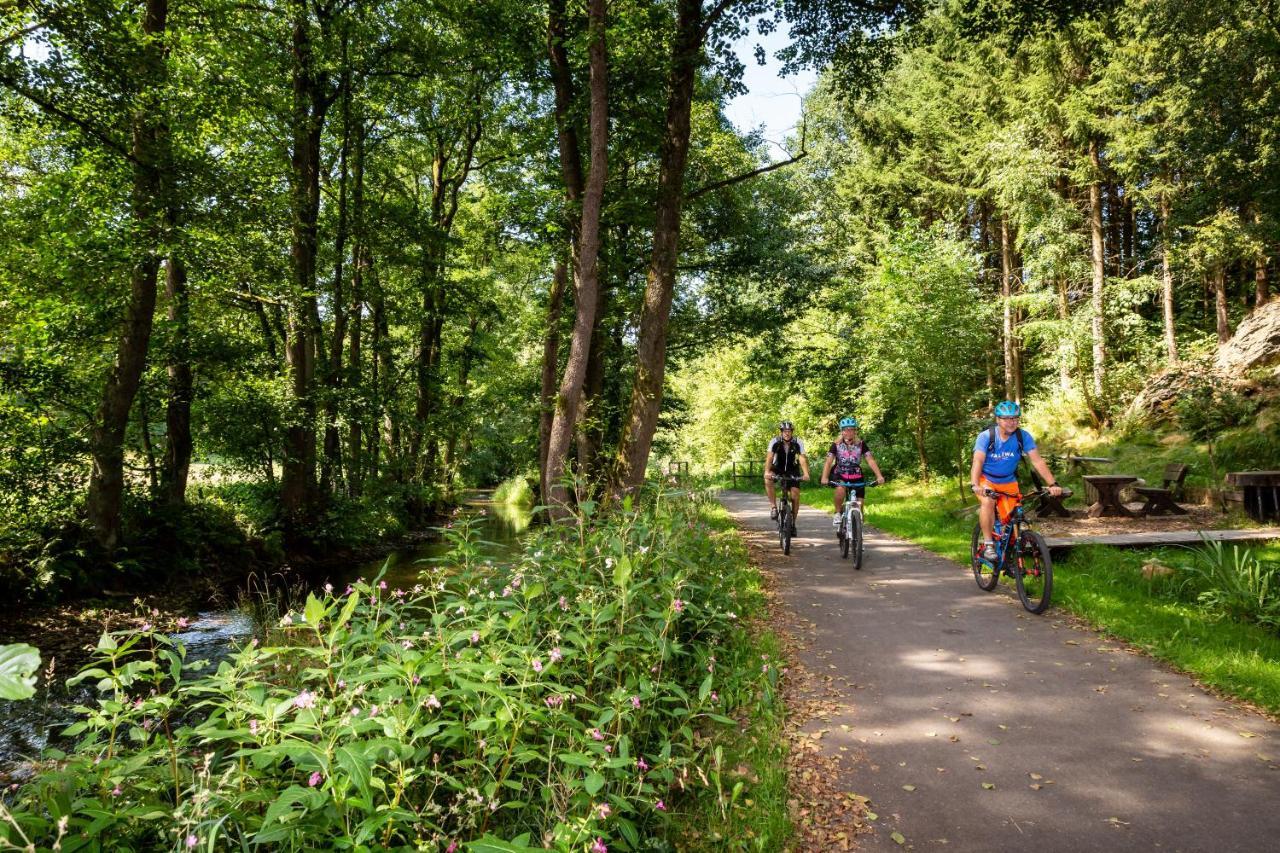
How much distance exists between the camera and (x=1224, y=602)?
5953mm

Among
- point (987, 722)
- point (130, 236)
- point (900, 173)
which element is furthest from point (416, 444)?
point (900, 173)

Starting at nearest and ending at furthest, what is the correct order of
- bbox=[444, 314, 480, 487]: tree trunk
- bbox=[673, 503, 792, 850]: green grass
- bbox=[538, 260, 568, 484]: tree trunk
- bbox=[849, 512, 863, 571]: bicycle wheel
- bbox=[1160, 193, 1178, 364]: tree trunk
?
bbox=[673, 503, 792, 850]: green grass < bbox=[849, 512, 863, 571]: bicycle wheel < bbox=[538, 260, 568, 484]: tree trunk < bbox=[1160, 193, 1178, 364]: tree trunk < bbox=[444, 314, 480, 487]: tree trunk

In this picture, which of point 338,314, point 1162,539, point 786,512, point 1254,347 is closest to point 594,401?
point 786,512

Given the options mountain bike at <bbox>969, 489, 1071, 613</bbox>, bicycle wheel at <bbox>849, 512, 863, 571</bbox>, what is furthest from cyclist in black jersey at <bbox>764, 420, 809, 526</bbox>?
mountain bike at <bbox>969, 489, 1071, 613</bbox>

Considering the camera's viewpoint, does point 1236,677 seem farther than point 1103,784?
Yes

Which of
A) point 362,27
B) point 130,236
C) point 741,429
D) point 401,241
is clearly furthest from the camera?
point 741,429

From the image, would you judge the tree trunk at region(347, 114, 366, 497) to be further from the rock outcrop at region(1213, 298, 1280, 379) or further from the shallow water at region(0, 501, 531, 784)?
the rock outcrop at region(1213, 298, 1280, 379)

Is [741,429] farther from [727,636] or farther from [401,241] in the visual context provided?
[727,636]

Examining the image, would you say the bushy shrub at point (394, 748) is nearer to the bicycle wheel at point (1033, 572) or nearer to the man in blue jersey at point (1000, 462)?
the bicycle wheel at point (1033, 572)

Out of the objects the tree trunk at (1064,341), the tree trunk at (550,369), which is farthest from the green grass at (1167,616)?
the tree trunk at (1064,341)

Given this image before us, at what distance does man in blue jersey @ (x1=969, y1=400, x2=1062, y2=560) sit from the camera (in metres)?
6.64

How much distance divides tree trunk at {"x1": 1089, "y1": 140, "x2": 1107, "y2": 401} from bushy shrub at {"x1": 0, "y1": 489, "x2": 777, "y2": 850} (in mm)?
19575

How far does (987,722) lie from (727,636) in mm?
2168

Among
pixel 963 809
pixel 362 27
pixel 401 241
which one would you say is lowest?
pixel 963 809
